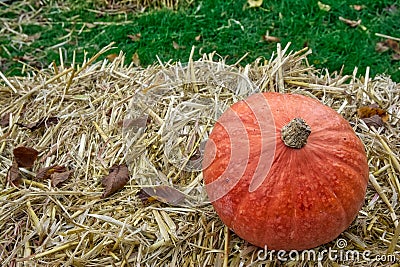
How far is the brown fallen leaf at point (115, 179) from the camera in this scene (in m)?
2.31

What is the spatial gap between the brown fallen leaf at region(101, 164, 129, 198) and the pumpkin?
0.45 metres

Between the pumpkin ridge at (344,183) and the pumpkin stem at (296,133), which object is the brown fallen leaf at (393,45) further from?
the pumpkin stem at (296,133)

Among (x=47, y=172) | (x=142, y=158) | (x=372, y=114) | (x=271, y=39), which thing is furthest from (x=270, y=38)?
(x=47, y=172)

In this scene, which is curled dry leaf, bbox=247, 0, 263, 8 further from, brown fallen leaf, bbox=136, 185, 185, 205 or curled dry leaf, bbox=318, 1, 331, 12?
brown fallen leaf, bbox=136, 185, 185, 205

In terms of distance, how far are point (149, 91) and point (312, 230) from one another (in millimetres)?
1207

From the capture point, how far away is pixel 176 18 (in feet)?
14.6

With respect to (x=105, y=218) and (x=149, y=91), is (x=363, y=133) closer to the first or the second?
(x=149, y=91)

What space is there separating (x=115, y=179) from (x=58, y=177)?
0.28 m

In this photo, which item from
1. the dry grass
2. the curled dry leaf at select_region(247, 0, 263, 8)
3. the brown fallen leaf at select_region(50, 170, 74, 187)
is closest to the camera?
the dry grass

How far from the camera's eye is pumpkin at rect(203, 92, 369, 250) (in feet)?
6.31

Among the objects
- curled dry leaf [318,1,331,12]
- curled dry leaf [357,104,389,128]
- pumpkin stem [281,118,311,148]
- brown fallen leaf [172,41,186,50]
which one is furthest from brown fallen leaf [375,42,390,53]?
pumpkin stem [281,118,311,148]

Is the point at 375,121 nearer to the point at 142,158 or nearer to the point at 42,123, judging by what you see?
the point at 142,158

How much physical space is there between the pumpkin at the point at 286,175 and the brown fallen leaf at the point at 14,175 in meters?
0.92

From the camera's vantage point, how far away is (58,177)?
239 cm
